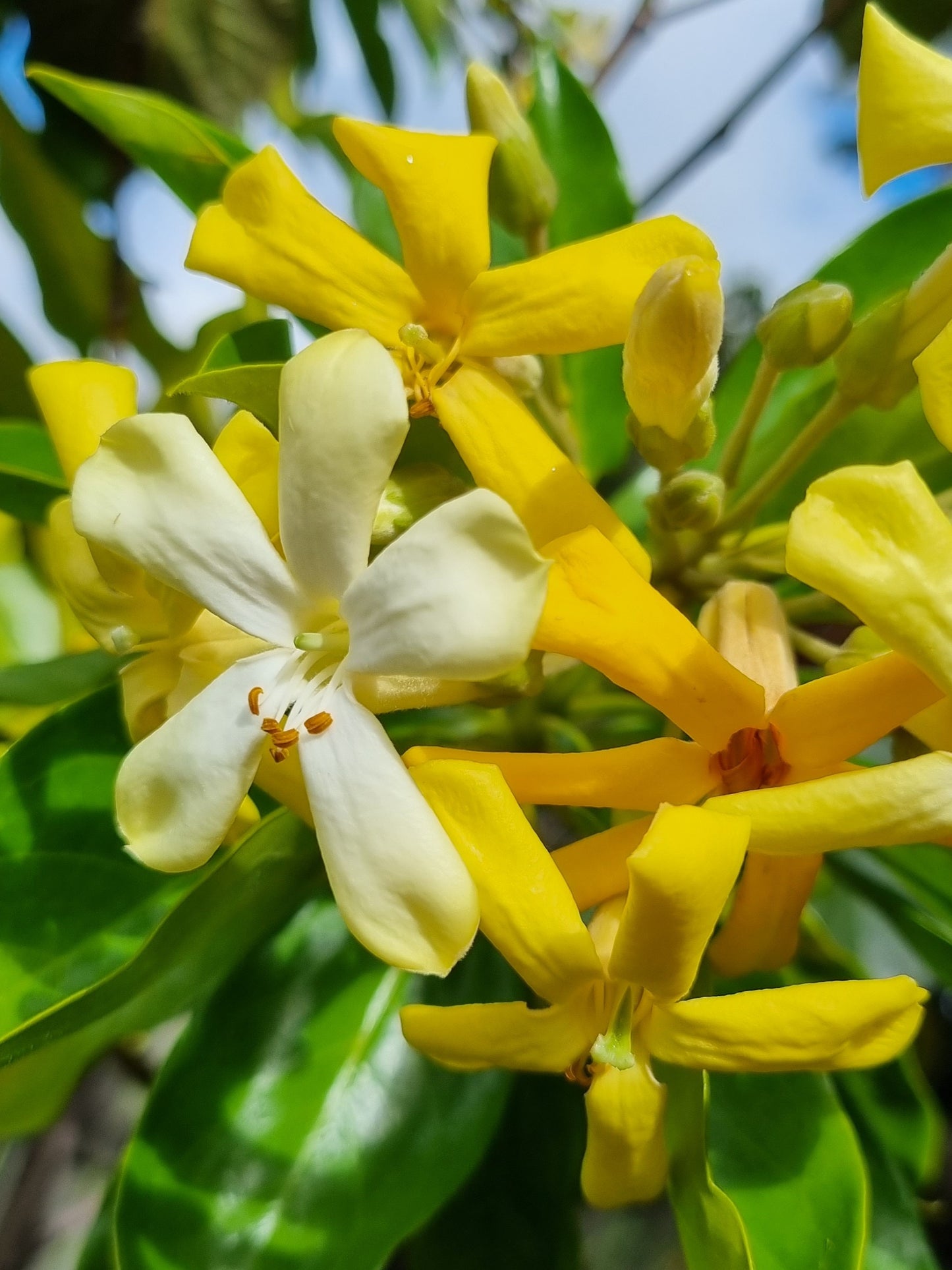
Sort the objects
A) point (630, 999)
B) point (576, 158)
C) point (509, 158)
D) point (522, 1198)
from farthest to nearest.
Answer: point (576, 158)
point (522, 1198)
point (509, 158)
point (630, 999)

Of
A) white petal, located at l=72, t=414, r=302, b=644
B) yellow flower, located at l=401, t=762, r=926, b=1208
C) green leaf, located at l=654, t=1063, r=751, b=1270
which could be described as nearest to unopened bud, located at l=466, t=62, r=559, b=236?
white petal, located at l=72, t=414, r=302, b=644

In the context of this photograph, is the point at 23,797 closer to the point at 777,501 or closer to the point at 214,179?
the point at 214,179

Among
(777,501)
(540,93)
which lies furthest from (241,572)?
(540,93)

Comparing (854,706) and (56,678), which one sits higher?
Answer: (854,706)

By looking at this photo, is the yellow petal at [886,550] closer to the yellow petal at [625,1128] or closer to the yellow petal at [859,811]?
the yellow petal at [859,811]

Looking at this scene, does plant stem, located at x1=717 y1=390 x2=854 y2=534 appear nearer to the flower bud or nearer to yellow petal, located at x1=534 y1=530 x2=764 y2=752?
the flower bud

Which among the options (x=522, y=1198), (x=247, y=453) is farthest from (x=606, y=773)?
(x=522, y=1198)

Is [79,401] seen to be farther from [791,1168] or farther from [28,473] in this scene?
[791,1168]
